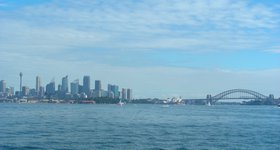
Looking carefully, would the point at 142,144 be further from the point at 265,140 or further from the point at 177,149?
the point at 265,140

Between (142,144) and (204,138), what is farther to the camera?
(204,138)

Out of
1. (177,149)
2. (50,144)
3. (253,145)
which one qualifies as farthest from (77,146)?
(253,145)

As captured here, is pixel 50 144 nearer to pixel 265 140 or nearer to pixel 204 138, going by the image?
pixel 204 138

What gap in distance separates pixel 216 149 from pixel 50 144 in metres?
13.9

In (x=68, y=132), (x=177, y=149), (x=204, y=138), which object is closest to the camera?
(x=177, y=149)

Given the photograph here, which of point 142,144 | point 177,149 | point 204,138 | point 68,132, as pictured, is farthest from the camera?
point 68,132

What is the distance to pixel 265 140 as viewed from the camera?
4894 centimetres

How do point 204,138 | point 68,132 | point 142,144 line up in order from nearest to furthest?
point 142,144 < point 204,138 < point 68,132

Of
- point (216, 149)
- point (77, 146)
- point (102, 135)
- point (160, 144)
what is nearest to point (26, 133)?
point (102, 135)

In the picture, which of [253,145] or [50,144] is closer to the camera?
[50,144]

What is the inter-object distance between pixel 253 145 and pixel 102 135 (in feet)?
49.4

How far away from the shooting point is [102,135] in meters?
49.5

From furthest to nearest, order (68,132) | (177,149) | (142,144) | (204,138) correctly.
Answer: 1. (68,132)
2. (204,138)
3. (142,144)
4. (177,149)

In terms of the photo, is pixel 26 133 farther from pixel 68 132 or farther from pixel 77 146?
pixel 77 146
